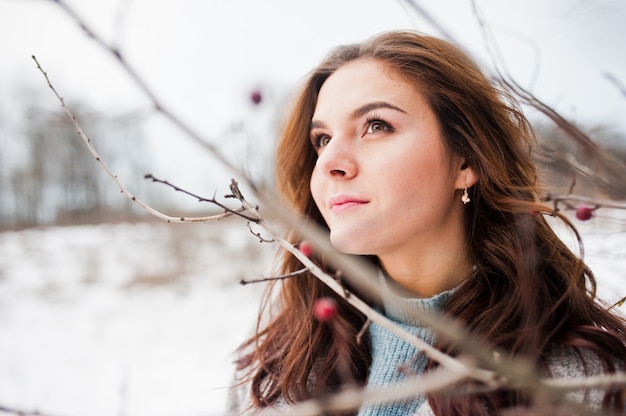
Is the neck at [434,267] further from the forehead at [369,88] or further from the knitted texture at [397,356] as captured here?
the forehead at [369,88]

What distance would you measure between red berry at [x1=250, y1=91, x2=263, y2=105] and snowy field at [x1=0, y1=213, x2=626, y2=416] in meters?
1.07

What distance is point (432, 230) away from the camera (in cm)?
160

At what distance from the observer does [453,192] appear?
1.62 meters

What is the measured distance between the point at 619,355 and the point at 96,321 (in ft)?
21.3

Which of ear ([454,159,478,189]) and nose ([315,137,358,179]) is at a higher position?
nose ([315,137,358,179])

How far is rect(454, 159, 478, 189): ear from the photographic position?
162 centimetres

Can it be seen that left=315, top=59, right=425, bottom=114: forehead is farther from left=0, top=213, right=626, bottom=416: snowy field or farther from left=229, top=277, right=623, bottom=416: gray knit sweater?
left=0, top=213, right=626, bottom=416: snowy field

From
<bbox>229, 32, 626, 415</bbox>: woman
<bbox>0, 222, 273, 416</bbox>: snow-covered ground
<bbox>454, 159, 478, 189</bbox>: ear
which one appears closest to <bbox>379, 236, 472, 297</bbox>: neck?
<bbox>229, 32, 626, 415</bbox>: woman

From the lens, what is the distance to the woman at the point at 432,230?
4.54 feet

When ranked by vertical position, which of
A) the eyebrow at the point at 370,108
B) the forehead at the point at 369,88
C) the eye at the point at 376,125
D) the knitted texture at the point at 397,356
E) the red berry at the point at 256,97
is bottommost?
the knitted texture at the point at 397,356

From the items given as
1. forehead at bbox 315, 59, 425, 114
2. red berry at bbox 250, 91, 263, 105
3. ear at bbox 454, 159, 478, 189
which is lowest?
ear at bbox 454, 159, 478, 189

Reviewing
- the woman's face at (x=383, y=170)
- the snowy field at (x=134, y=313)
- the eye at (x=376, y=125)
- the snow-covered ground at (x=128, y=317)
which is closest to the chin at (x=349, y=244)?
the woman's face at (x=383, y=170)

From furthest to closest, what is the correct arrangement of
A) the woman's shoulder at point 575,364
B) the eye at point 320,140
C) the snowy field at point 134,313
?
1. the snowy field at point 134,313
2. the eye at point 320,140
3. the woman's shoulder at point 575,364

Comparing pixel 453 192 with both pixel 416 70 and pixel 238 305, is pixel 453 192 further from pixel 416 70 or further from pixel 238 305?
pixel 238 305
